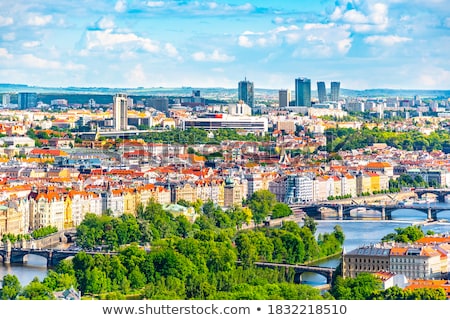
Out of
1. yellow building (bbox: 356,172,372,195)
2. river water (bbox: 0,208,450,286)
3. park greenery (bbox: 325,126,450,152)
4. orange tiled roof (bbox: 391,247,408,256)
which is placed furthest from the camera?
park greenery (bbox: 325,126,450,152)

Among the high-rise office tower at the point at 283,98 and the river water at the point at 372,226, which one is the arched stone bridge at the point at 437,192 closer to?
the river water at the point at 372,226

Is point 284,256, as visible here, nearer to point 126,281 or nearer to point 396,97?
point 126,281

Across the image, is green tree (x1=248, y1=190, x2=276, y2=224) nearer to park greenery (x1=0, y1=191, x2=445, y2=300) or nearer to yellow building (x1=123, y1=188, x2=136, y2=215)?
yellow building (x1=123, y1=188, x2=136, y2=215)

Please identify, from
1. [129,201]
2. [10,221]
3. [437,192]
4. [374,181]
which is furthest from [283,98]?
[10,221]

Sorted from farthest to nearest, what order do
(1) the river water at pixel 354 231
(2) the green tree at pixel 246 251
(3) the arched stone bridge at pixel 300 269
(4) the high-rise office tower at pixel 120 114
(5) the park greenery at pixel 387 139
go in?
(4) the high-rise office tower at pixel 120 114
(5) the park greenery at pixel 387 139
(1) the river water at pixel 354 231
(2) the green tree at pixel 246 251
(3) the arched stone bridge at pixel 300 269

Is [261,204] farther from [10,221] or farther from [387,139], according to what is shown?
[387,139]

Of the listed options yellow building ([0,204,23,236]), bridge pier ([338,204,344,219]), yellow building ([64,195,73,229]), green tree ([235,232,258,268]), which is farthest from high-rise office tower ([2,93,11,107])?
green tree ([235,232,258,268])

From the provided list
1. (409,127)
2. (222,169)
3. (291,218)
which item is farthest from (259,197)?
(409,127)

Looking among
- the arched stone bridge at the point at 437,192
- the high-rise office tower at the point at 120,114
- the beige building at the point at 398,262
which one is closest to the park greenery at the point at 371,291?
the beige building at the point at 398,262
